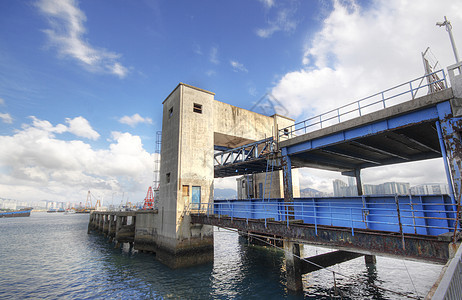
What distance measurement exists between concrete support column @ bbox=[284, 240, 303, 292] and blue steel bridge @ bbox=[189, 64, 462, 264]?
2.67 feet

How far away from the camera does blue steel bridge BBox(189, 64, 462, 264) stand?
27.6 feet

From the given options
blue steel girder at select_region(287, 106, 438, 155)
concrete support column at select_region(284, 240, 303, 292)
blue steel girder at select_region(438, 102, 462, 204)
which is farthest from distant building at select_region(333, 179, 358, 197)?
blue steel girder at select_region(438, 102, 462, 204)

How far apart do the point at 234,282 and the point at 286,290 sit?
3.47 meters

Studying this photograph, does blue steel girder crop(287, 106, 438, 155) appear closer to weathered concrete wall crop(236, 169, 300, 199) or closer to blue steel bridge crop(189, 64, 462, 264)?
blue steel bridge crop(189, 64, 462, 264)

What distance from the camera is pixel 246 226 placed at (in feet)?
46.7

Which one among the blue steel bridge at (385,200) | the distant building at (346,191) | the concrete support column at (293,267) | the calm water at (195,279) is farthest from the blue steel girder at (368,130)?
the calm water at (195,279)

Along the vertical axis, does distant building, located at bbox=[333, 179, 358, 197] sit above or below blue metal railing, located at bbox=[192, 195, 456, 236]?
above

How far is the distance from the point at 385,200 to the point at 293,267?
5964 millimetres

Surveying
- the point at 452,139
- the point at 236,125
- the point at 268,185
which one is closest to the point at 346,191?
the point at 268,185

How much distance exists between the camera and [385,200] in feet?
38.5

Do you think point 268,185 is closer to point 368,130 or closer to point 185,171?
point 185,171

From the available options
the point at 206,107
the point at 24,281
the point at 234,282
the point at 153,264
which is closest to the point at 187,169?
the point at 206,107

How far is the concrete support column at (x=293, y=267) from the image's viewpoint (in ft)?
42.1

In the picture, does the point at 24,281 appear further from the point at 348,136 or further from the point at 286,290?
the point at 348,136
